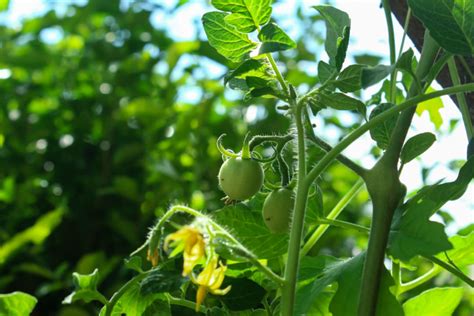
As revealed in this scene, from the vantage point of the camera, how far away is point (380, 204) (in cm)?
57

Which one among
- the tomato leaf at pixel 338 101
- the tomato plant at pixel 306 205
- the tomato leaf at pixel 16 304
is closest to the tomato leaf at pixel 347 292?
the tomato plant at pixel 306 205

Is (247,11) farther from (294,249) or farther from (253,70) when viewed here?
(294,249)

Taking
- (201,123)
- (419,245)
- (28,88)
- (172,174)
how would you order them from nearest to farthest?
(419,245) < (172,174) < (201,123) < (28,88)

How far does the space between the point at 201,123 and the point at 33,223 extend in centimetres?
44

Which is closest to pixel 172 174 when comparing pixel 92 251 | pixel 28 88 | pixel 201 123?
pixel 201 123

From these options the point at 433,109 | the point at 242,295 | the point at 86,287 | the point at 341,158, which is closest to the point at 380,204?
the point at 341,158

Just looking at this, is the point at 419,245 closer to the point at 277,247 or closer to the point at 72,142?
the point at 277,247

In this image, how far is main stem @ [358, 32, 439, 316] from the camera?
21.9 inches

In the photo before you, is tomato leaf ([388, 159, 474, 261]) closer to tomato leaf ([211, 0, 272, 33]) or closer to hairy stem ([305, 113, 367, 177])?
hairy stem ([305, 113, 367, 177])

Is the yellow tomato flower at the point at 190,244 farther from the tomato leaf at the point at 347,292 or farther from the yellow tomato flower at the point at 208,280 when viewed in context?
the tomato leaf at the point at 347,292

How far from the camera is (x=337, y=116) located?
199 cm

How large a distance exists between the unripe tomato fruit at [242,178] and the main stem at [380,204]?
0.08 metres

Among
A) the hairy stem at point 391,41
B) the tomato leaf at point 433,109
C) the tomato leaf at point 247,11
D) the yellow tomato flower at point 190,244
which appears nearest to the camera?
the yellow tomato flower at point 190,244

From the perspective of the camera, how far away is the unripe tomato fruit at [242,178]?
0.61 meters
